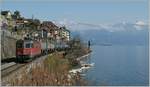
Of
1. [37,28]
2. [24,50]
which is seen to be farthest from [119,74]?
[37,28]

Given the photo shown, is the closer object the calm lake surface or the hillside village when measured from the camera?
the calm lake surface

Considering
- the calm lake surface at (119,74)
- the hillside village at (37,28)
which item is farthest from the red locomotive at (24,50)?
the hillside village at (37,28)

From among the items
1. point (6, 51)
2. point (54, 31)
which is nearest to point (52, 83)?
point (6, 51)

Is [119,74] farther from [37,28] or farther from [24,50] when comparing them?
[37,28]

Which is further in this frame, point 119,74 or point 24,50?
point 119,74

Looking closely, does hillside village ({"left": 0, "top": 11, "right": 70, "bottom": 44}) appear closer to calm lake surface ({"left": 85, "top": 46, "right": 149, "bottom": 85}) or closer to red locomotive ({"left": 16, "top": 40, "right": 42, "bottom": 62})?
calm lake surface ({"left": 85, "top": 46, "right": 149, "bottom": 85})

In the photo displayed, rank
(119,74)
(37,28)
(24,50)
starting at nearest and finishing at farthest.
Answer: (24,50)
(119,74)
(37,28)

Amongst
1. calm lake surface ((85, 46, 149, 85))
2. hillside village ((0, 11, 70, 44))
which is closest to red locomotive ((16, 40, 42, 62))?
calm lake surface ((85, 46, 149, 85))

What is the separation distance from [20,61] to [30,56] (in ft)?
3.34

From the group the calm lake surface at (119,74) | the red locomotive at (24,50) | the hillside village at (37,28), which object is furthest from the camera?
the hillside village at (37,28)

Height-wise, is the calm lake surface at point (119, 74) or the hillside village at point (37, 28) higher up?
the hillside village at point (37, 28)

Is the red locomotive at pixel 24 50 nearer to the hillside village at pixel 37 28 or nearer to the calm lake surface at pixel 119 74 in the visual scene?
the calm lake surface at pixel 119 74

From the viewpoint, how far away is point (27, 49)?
114ft

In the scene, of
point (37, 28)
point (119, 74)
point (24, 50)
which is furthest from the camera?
point (37, 28)
